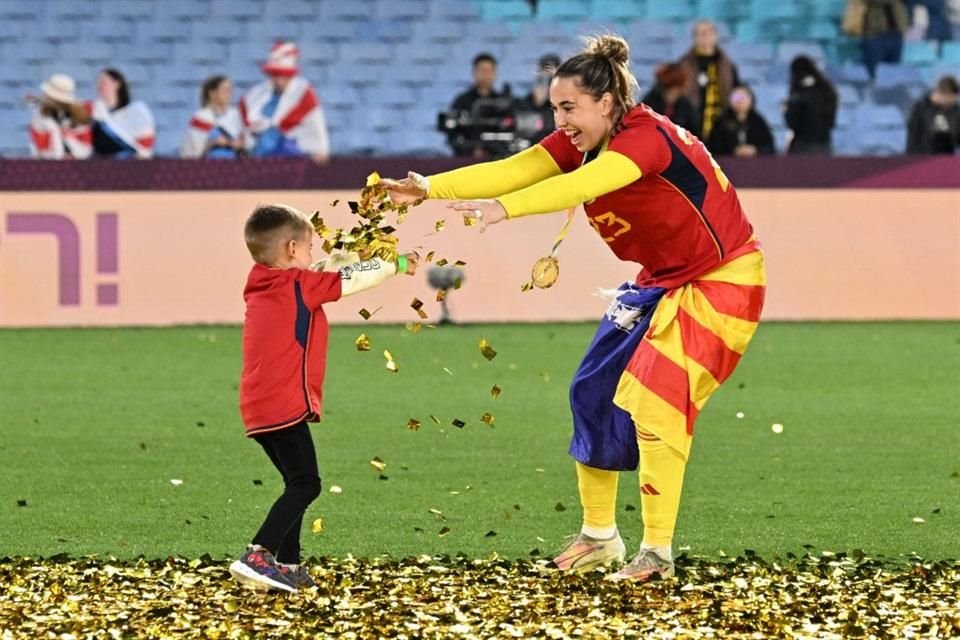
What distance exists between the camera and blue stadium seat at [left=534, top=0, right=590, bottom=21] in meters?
24.0

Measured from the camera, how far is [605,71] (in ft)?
22.4

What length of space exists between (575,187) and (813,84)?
42.7 ft

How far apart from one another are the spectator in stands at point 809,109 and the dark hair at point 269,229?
493 inches

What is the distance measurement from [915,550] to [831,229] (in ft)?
32.5

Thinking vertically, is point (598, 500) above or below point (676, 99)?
below

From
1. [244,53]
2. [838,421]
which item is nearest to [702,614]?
[838,421]

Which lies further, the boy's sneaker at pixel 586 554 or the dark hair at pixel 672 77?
the dark hair at pixel 672 77

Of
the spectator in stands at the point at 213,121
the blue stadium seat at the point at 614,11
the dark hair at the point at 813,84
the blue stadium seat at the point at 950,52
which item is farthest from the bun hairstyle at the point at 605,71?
the blue stadium seat at the point at 950,52

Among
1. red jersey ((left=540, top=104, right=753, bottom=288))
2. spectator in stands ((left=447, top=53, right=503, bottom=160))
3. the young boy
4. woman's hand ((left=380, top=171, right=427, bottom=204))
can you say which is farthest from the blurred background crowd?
the young boy

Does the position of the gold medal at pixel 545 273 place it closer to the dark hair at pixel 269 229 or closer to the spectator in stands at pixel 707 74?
the dark hair at pixel 269 229

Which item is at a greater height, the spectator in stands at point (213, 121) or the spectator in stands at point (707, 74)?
the spectator in stands at point (707, 74)

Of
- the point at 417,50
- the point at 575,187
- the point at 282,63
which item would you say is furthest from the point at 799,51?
the point at 575,187

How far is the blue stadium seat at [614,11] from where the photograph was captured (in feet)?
79.3

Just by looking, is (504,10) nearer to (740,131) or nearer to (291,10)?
(291,10)
